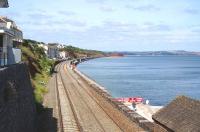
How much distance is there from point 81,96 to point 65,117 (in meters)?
17.8

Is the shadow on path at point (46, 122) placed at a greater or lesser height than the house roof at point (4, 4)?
lesser

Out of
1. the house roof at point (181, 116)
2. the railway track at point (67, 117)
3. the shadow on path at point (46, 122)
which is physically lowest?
the railway track at point (67, 117)

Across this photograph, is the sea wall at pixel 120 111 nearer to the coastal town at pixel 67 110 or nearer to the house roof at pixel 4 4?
the coastal town at pixel 67 110

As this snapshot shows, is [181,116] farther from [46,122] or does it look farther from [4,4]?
[46,122]

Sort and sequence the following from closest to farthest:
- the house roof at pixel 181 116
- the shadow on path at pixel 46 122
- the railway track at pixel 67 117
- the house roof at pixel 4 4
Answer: the house roof at pixel 181 116
the house roof at pixel 4 4
the shadow on path at pixel 46 122
the railway track at pixel 67 117

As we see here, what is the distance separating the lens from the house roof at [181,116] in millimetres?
22422

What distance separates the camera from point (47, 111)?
40.3 meters

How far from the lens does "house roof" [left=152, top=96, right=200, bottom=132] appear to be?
2242cm

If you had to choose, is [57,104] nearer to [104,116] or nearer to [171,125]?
[104,116]

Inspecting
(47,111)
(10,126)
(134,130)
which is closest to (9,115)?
(10,126)

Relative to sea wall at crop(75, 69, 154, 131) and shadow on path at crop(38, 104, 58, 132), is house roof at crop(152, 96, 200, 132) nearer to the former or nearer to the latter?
sea wall at crop(75, 69, 154, 131)

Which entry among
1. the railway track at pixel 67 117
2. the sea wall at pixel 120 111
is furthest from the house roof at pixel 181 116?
the railway track at pixel 67 117

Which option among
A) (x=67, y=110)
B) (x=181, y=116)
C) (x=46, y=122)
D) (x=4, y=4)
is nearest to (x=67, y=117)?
(x=46, y=122)

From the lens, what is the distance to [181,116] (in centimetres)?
2412
